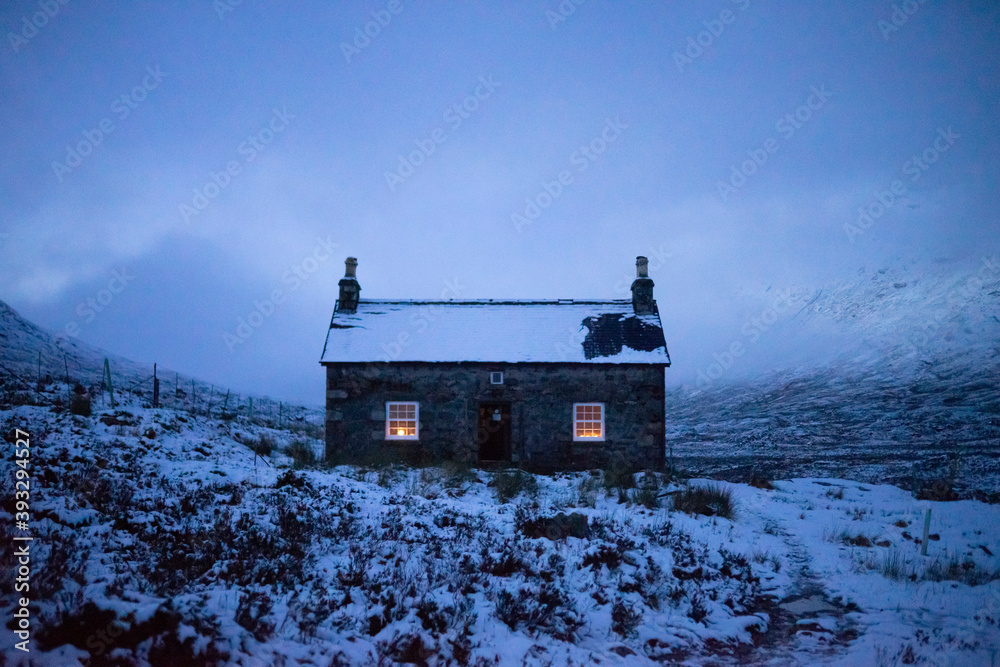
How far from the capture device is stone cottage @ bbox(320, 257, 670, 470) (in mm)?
18469

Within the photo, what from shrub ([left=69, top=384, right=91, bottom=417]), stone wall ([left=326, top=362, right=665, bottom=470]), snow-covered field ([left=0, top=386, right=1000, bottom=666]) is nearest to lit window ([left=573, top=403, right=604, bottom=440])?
stone wall ([left=326, top=362, right=665, bottom=470])

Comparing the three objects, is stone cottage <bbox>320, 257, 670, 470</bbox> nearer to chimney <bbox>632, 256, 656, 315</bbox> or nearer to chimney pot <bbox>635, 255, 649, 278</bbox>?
chimney <bbox>632, 256, 656, 315</bbox>

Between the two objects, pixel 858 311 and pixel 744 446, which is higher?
pixel 858 311

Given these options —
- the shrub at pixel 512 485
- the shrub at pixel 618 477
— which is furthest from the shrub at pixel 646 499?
the shrub at pixel 512 485

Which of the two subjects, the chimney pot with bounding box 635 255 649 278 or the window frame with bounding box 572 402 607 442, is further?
the chimney pot with bounding box 635 255 649 278

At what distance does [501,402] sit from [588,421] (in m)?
3.14

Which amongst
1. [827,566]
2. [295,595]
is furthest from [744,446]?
[295,595]

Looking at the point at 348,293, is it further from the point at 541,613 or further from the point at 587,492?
the point at 541,613

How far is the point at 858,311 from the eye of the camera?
5475 cm

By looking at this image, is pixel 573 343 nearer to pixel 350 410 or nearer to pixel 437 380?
pixel 437 380

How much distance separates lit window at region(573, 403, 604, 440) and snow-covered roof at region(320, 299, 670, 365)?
1638mm

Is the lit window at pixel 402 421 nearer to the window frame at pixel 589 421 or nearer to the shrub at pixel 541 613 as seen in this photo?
the window frame at pixel 589 421

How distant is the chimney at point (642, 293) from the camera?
2083cm

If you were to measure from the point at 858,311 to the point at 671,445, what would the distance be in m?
39.5
